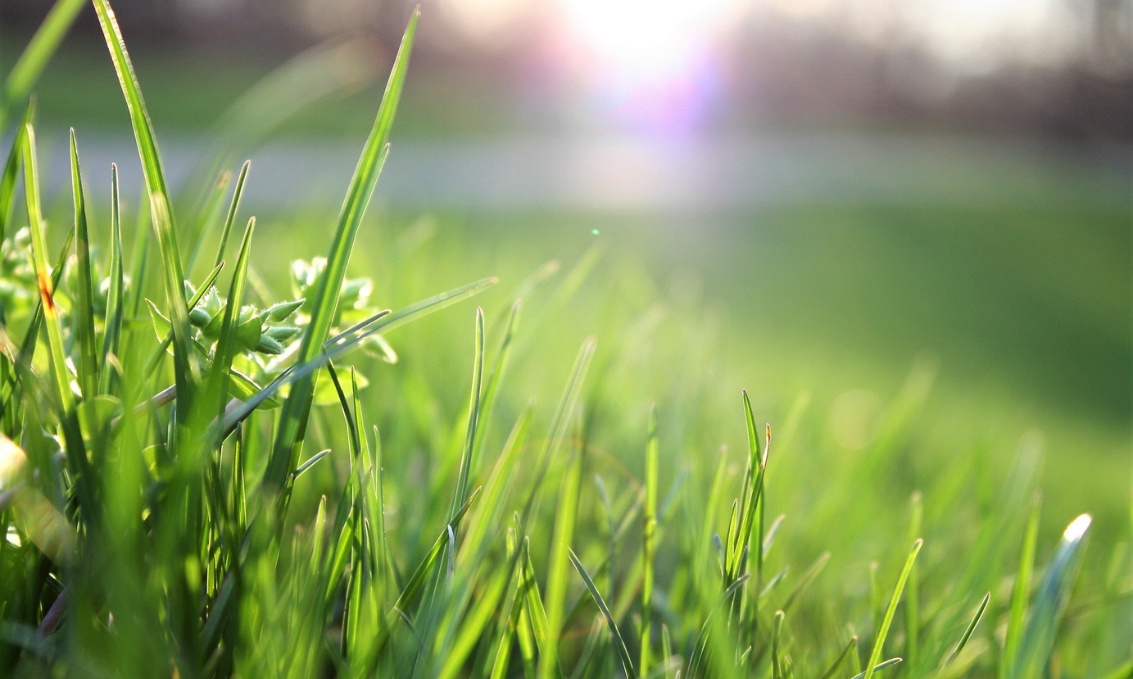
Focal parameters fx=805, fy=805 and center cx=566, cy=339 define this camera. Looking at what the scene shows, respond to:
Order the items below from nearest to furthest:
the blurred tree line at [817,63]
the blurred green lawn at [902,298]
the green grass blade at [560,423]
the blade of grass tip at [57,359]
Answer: the blade of grass tip at [57,359]
the green grass blade at [560,423]
the blurred green lawn at [902,298]
the blurred tree line at [817,63]

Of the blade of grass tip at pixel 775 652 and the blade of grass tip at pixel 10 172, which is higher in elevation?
the blade of grass tip at pixel 10 172

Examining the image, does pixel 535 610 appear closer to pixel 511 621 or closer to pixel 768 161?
pixel 511 621

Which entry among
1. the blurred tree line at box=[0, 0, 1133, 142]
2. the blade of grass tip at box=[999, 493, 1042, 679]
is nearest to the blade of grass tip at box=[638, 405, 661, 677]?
the blade of grass tip at box=[999, 493, 1042, 679]

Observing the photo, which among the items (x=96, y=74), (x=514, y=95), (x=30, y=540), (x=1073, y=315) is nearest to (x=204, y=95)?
(x=96, y=74)

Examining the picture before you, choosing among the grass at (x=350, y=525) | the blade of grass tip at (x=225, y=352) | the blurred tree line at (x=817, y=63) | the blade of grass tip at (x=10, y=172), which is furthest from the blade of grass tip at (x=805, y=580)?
the blurred tree line at (x=817, y=63)

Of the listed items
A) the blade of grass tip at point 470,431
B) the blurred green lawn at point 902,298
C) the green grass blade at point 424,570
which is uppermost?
the blade of grass tip at point 470,431

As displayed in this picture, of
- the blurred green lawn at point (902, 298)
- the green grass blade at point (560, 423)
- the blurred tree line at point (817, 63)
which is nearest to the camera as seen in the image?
the green grass blade at point (560, 423)

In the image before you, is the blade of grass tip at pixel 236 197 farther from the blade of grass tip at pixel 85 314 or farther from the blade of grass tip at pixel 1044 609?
the blade of grass tip at pixel 1044 609

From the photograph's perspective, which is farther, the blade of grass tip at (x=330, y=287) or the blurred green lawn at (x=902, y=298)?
the blurred green lawn at (x=902, y=298)
